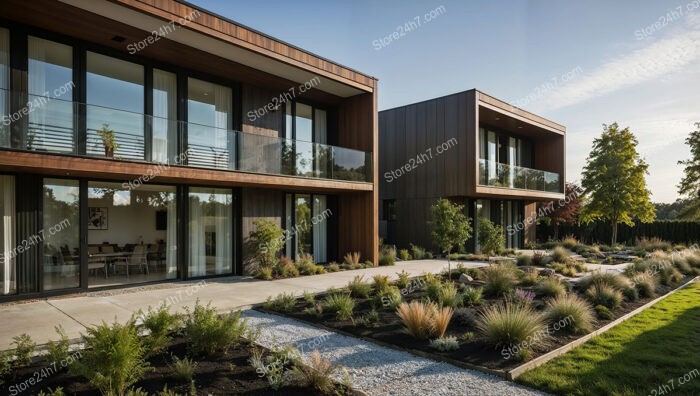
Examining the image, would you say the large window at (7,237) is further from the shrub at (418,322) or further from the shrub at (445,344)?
the shrub at (445,344)

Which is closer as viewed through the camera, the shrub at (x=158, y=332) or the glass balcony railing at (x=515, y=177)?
the shrub at (x=158, y=332)

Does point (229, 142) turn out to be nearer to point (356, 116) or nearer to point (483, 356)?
point (356, 116)

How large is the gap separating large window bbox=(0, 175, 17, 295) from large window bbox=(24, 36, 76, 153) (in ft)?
5.11

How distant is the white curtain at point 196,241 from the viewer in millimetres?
12227

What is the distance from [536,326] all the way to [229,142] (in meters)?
9.06

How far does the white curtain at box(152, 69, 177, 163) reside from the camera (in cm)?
Result: 1041

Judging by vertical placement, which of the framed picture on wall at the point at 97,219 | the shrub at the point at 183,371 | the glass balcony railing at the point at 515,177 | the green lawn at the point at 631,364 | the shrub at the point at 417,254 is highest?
the glass balcony railing at the point at 515,177

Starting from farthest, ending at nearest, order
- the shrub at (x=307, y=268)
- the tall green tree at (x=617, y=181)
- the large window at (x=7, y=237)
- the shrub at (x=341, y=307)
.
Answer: the tall green tree at (x=617, y=181) < the shrub at (x=307, y=268) < the large window at (x=7, y=237) < the shrub at (x=341, y=307)

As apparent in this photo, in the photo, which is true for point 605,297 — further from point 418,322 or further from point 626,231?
point 626,231

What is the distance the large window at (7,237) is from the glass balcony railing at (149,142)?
157 cm

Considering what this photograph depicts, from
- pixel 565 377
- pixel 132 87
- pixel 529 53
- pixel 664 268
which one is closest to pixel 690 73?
pixel 529 53

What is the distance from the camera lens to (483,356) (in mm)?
5602

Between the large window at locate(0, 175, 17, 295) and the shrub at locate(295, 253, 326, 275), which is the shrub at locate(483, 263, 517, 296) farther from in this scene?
the large window at locate(0, 175, 17, 295)

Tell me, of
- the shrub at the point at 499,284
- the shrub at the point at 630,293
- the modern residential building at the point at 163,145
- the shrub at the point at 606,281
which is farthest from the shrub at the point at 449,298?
the modern residential building at the point at 163,145
